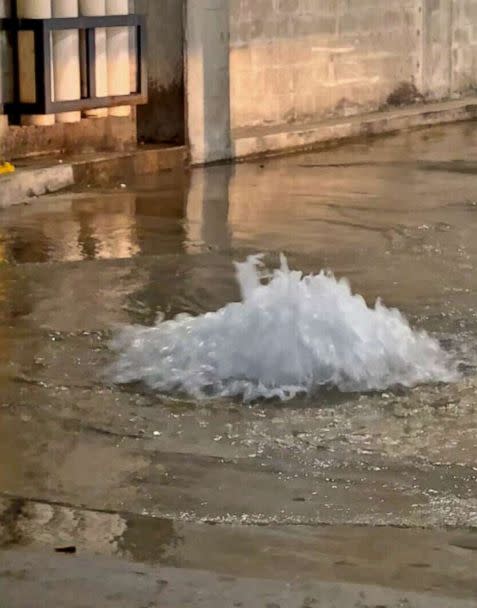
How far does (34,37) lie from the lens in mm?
9578

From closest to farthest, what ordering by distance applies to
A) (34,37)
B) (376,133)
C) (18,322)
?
(18,322), (34,37), (376,133)

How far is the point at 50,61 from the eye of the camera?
9.66 meters

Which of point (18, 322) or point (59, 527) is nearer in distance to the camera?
point (59, 527)

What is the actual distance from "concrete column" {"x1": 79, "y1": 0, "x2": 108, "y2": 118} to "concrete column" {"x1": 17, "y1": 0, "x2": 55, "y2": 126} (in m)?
0.41

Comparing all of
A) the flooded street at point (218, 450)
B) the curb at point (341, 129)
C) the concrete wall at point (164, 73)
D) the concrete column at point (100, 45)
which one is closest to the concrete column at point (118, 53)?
the concrete column at point (100, 45)

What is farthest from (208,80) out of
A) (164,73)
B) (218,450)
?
(218,450)

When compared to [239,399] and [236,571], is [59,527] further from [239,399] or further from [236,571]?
[239,399]

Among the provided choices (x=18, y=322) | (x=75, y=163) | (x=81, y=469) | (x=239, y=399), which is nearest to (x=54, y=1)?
(x=75, y=163)

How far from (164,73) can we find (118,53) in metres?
1.23

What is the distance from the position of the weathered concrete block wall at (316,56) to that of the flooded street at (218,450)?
4.78m

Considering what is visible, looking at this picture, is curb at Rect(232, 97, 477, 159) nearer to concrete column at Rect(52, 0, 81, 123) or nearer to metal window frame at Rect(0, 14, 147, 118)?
metal window frame at Rect(0, 14, 147, 118)

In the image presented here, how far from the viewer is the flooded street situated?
3473mm

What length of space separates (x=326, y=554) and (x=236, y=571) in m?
0.28

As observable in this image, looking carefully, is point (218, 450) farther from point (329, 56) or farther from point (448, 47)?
point (448, 47)
